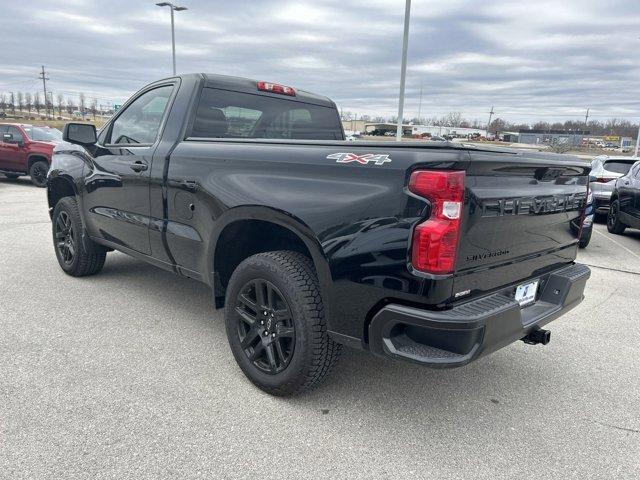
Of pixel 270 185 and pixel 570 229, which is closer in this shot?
pixel 270 185

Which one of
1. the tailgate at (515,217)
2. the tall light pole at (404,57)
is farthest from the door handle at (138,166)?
the tall light pole at (404,57)

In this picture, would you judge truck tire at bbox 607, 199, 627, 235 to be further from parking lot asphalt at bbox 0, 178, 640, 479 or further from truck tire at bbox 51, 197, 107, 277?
truck tire at bbox 51, 197, 107, 277

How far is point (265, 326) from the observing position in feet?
9.52

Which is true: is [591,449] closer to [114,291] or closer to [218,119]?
[218,119]

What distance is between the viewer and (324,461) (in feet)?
7.75

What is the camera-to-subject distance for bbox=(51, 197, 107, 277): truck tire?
15.7 feet

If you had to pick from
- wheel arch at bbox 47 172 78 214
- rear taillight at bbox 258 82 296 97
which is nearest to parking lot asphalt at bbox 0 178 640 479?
wheel arch at bbox 47 172 78 214

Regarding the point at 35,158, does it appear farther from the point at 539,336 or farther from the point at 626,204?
the point at 539,336

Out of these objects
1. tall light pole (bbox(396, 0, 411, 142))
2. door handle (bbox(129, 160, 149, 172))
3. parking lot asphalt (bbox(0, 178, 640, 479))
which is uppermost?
tall light pole (bbox(396, 0, 411, 142))

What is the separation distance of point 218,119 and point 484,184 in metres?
2.20

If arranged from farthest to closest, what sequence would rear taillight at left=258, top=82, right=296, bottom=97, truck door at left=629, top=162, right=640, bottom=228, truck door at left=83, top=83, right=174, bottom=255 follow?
truck door at left=629, top=162, right=640, bottom=228
rear taillight at left=258, top=82, right=296, bottom=97
truck door at left=83, top=83, right=174, bottom=255

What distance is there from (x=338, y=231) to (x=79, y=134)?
299cm

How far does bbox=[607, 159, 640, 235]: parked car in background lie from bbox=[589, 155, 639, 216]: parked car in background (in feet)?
3.24

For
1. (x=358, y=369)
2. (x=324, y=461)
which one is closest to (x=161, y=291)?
(x=358, y=369)
